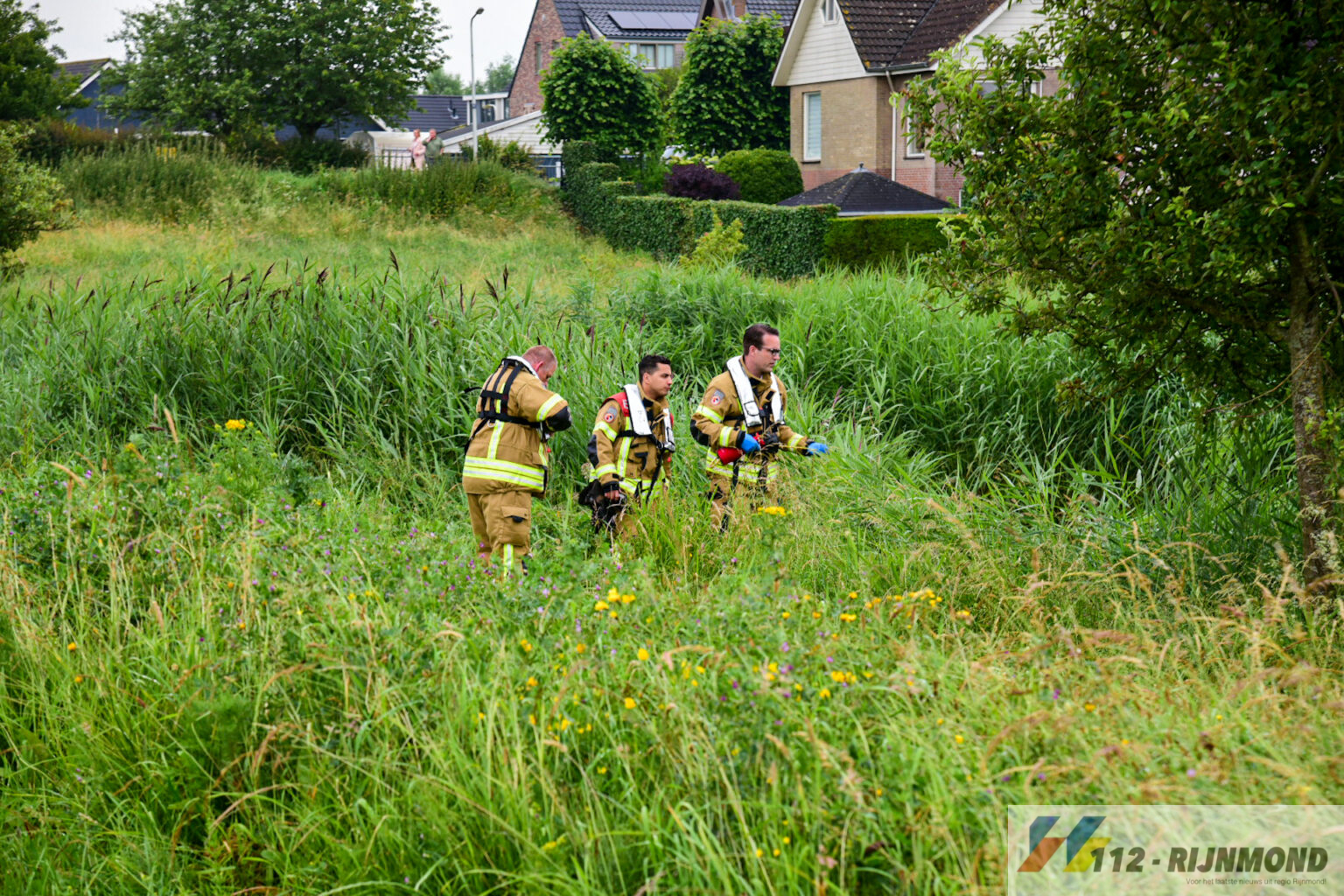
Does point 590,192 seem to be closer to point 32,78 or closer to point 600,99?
point 600,99

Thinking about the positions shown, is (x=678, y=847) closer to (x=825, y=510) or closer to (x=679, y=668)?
(x=679, y=668)

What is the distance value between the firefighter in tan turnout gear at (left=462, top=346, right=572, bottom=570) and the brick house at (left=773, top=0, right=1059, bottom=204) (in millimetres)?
21533

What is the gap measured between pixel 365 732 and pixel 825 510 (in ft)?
11.2

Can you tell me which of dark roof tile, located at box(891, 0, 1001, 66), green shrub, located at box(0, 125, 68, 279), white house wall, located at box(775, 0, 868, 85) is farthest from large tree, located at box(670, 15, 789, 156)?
green shrub, located at box(0, 125, 68, 279)

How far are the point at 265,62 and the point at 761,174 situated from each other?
2153cm

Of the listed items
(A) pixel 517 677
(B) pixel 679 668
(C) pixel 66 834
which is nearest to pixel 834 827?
(B) pixel 679 668

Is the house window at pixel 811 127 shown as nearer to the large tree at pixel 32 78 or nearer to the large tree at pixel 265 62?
the large tree at pixel 265 62

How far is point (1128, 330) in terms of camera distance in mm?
5348

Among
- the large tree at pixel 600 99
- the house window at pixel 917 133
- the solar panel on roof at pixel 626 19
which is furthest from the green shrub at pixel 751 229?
the solar panel on roof at pixel 626 19

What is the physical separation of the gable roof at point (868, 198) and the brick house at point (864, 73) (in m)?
5.77

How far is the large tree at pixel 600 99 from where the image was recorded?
2744 cm

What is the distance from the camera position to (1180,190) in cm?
464

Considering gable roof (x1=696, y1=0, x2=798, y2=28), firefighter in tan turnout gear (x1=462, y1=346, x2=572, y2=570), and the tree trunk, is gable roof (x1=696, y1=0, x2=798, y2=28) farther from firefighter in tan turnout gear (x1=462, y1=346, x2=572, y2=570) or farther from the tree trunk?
the tree trunk

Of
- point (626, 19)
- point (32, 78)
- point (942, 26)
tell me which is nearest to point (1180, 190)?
point (942, 26)
